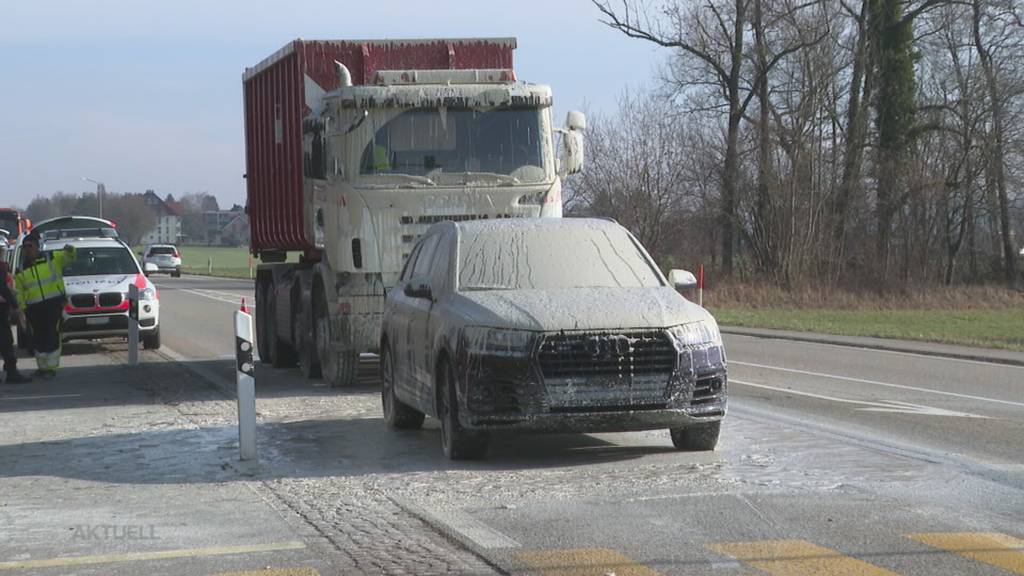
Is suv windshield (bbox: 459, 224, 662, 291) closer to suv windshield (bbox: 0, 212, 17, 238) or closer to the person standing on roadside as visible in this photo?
the person standing on roadside

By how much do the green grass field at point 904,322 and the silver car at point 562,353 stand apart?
48.8 feet

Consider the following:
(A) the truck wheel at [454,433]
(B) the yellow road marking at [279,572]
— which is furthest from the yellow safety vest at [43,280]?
(B) the yellow road marking at [279,572]

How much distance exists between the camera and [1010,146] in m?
54.2

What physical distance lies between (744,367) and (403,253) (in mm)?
5944

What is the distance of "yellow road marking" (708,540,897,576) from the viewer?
21.7 feet

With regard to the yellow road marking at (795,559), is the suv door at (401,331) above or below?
above

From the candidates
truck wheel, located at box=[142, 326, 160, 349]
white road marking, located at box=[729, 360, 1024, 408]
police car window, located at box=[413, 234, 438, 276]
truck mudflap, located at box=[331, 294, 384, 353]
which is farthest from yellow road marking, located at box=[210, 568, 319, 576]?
truck wheel, located at box=[142, 326, 160, 349]

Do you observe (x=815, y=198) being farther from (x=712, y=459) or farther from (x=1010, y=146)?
(x=712, y=459)

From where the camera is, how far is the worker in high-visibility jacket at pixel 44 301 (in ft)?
61.2

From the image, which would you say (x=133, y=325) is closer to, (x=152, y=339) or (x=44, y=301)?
(x=152, y=339)

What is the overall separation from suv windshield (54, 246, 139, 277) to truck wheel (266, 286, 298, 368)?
536 centimetres

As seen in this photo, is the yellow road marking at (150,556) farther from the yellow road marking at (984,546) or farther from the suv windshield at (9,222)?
the suv windshield at (9,222)

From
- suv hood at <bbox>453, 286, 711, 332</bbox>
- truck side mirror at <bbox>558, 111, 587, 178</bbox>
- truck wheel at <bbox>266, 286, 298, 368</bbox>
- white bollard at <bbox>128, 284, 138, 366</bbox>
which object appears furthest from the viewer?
white bollard at <bbox>128, 284, 138, 366</bbox>

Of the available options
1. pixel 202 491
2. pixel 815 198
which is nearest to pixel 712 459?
pixel 202 491
